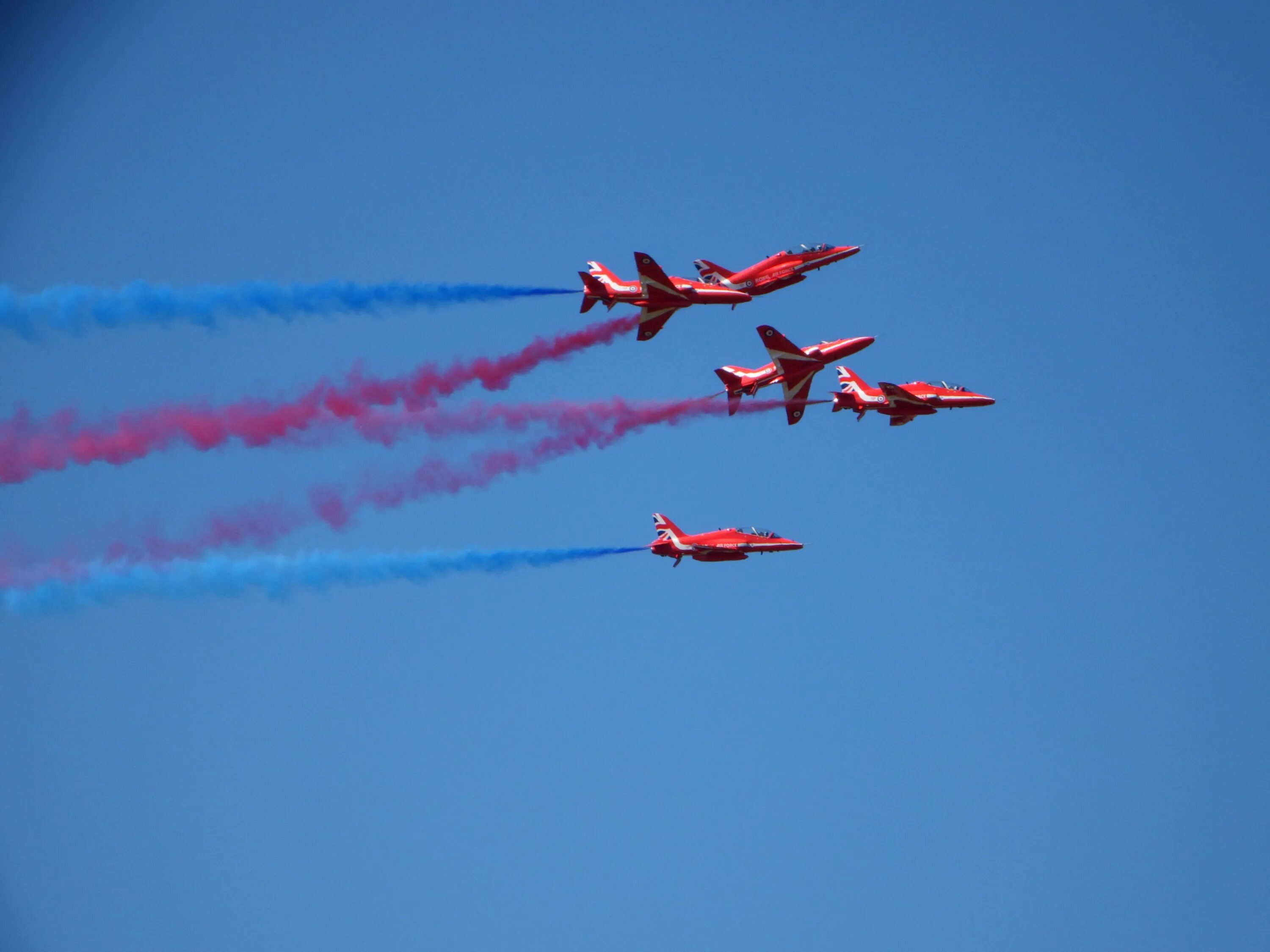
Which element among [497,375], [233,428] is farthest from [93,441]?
[497,375]

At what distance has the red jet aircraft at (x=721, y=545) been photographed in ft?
211

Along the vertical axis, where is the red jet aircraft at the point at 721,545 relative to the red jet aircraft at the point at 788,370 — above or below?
below

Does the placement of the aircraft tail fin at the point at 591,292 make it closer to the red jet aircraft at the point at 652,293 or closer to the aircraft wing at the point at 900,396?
the red jet aircraft at the point at 652,293

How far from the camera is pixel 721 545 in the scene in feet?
211

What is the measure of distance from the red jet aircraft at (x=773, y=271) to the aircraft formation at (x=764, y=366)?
20 millimetres

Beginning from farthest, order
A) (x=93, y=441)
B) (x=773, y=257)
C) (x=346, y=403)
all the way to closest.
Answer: (x=773, y=257) → (x=346, y=403) → (x=93, y=441)

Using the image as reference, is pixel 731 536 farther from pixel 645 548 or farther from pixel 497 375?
pixel 497 375

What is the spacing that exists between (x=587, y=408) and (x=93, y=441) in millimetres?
17894

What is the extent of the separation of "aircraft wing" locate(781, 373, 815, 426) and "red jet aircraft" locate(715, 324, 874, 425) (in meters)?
0.01

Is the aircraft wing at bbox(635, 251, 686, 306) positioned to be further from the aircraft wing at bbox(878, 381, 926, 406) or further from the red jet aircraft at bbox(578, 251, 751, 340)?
the aircraft wing at bbox(878, 381, 926, 406)

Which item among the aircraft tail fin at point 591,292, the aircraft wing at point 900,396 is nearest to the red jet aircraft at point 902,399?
the aircraft wing at point 900,396

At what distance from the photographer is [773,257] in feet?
208

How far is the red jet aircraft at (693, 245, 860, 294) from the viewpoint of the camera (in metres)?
63.0

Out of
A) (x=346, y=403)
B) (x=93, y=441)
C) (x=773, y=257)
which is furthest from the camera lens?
(x=773, y=257)
